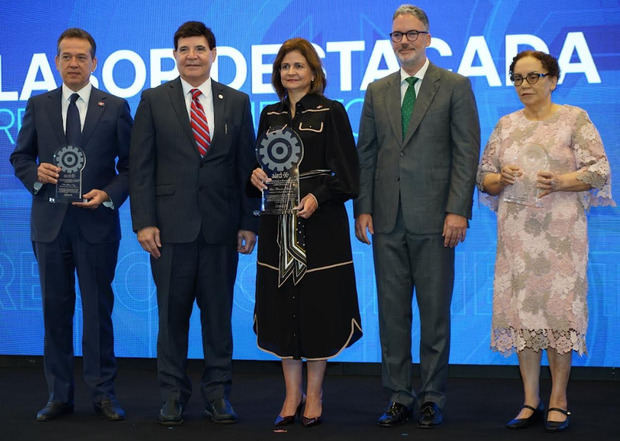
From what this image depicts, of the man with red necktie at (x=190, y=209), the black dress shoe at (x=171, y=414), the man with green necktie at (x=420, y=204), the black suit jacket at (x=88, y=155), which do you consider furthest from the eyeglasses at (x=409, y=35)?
the black dress shoe at (x=171, y=414)

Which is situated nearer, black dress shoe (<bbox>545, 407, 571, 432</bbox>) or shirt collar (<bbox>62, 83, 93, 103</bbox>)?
black dress shoe (<bbox>545, 407, 571, 432</bbox>)

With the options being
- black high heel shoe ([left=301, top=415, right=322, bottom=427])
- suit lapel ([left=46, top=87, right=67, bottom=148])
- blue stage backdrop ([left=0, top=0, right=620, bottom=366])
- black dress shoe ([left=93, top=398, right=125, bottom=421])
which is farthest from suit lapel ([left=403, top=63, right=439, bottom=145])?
black dress shoe ([left=93, top=398, right=125, bottom=421])

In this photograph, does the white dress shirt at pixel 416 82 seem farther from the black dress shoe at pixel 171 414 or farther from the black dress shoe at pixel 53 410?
the black dress shoe at pixel 53 410

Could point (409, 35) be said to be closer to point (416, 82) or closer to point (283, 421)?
point (416, 82)

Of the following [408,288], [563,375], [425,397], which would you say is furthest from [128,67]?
[563,375]

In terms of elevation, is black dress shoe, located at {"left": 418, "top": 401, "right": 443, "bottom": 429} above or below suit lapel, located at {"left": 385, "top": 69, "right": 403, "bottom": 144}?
below

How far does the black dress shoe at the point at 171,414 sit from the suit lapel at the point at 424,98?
1599 millimetres

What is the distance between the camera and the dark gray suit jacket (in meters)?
3.57

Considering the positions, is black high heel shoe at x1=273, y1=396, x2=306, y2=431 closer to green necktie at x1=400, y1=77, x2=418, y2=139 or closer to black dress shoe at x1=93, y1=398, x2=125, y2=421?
black dress shoe at x1=93, y1=398, x2=125, y2=421

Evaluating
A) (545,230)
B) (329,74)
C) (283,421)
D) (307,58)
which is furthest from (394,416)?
(329,74)

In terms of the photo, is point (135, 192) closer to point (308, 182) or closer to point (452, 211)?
point (308, 182)

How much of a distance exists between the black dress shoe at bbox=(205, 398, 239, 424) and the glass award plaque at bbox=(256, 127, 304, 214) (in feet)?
3.06

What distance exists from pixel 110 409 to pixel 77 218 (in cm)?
92

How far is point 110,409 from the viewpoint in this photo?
12.4 feet
